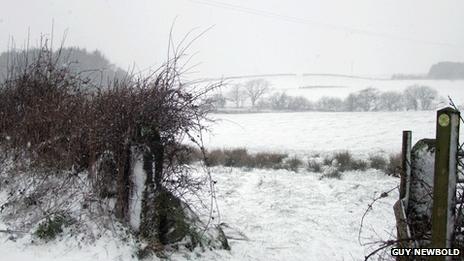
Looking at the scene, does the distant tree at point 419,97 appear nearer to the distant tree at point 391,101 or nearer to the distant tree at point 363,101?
the distant tree at point 391,101

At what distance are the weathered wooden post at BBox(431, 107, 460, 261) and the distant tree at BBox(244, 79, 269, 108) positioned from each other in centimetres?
6478

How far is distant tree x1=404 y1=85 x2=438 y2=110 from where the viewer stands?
165 ft

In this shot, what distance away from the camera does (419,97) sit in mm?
54938

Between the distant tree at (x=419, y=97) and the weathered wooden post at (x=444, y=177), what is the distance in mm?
51519

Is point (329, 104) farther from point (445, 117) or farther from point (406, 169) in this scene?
point (445, 117)

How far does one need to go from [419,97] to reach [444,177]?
2287 inches

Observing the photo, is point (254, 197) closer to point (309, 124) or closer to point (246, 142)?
point (246, 142)

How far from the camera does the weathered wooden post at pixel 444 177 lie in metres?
2.24

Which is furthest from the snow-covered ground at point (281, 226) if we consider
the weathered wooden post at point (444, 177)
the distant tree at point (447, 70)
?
the distant tree at point (447, 70)

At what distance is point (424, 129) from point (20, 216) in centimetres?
3348

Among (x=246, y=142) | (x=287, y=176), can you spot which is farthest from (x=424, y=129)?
(x=287, y=176)

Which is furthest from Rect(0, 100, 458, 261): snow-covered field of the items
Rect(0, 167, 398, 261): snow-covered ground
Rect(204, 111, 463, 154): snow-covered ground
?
Rect(204, 111, 463, 154): snow-covered ground

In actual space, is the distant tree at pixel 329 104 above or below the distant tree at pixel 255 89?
below

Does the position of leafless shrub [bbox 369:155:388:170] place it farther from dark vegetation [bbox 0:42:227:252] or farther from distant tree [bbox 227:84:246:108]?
distant tree [bbox 227:84:246:108]
